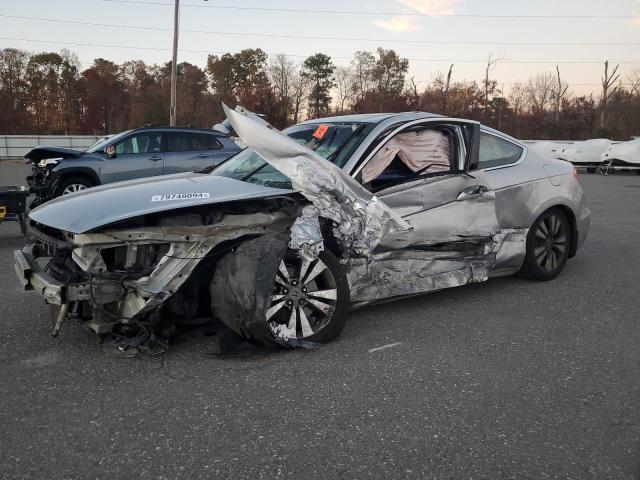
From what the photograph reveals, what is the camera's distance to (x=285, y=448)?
2.66 meters

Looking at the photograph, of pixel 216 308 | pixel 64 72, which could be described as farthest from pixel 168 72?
pixel 216 308

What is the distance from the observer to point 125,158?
10766mm

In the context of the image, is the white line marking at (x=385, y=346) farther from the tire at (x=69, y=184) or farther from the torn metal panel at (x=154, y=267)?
the tire at (x=69, y=184)

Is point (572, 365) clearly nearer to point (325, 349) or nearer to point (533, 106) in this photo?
point (325, 349)

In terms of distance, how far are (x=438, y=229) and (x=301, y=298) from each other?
58.1 inches

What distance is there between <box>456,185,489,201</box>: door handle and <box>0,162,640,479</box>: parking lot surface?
0.98m

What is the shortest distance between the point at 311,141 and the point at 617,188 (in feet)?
51.1

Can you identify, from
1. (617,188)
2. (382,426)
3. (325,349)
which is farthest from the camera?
(617,188)

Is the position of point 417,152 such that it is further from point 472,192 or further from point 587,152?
point 587,152

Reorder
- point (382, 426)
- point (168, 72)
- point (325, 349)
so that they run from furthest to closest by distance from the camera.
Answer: point (168, 72) < point (325, 349) < point (382, 426)

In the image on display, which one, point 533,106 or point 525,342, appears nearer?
point 525,342

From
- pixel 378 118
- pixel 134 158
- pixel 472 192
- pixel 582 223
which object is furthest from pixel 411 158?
pixel 134 158

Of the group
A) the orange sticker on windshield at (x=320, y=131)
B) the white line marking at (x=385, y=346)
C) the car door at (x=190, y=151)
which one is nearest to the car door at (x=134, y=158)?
the car door at (x=190, y=151)

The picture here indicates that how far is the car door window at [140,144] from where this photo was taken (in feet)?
35.6
